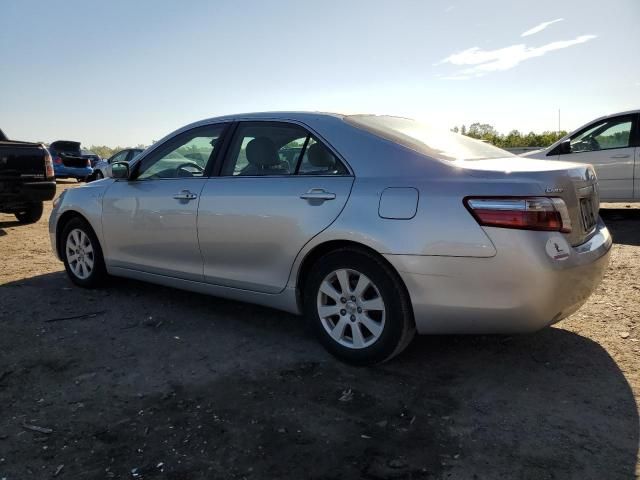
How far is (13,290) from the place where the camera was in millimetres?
5195

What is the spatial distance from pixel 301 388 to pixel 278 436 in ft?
1.73

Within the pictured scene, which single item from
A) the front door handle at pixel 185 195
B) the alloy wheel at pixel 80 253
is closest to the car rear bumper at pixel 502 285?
the front door handle at pixel 185 195

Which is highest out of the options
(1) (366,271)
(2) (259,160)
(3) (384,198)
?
(2) (259,160)

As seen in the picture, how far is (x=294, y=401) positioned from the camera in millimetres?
2953

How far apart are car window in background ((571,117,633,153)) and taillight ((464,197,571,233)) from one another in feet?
22.2

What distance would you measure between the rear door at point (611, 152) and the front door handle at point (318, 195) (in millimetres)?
6788

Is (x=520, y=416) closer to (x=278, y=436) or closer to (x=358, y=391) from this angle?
(x=358, y=391)

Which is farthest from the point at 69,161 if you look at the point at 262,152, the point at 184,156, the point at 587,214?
the point at 587,214

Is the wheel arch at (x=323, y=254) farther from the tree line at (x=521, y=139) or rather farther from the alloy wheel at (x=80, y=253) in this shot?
the tree line at (x=521, y=139)

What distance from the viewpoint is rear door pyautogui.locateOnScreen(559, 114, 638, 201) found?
332 inches

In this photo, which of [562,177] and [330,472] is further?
[562,177]

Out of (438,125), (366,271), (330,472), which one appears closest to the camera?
(330,472)

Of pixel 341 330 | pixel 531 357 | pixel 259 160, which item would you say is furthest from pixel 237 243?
pixel 531 357

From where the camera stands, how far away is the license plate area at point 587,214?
3.17 metres
